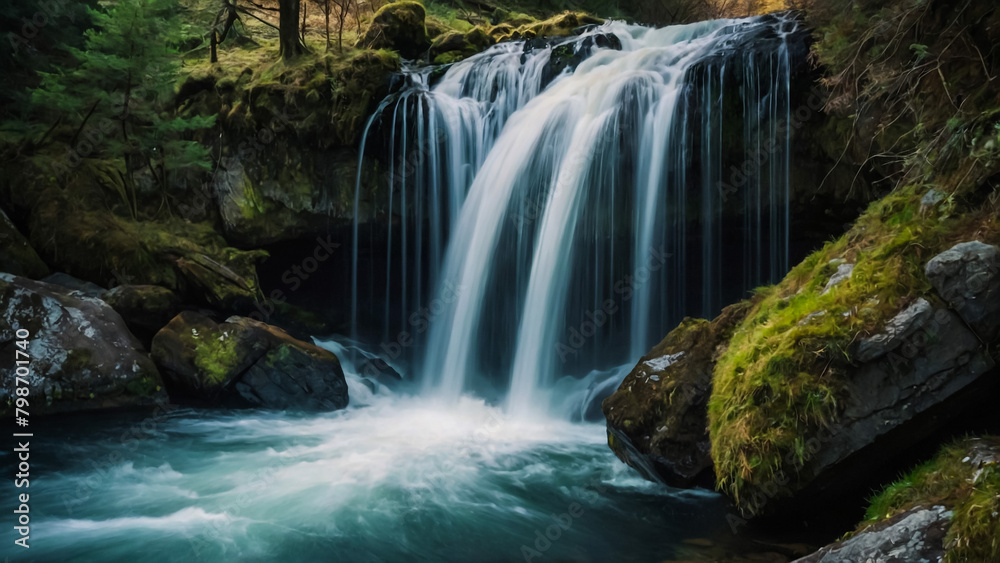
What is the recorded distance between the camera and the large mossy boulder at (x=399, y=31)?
1177 cm

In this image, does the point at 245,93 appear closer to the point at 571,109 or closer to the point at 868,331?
the point at 571,109

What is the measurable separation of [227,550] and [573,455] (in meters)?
3.30

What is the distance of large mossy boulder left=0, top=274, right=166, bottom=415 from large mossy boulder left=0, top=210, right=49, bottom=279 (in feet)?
2.63

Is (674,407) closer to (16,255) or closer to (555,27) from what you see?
(16,255)

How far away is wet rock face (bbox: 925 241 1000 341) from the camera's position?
11.9ft

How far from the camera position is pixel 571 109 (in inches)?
357

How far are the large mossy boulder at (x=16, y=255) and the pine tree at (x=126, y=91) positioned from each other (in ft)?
4.47

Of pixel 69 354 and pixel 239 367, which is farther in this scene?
pixel 239 367

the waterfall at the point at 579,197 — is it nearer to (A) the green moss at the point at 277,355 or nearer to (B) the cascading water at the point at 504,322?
(B) the cascading water at the point at 504,322

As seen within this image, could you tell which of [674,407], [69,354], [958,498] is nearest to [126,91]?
[69,354]

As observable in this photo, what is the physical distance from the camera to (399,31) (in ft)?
38.9

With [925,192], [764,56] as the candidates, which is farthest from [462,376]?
[925,192]

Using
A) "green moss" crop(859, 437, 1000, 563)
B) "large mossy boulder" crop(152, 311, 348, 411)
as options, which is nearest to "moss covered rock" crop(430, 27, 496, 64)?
"large mossy boulder" crop(152, 311, 348, 411)

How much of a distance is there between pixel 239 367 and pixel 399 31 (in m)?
6.85
